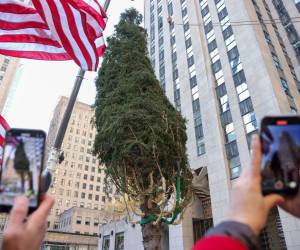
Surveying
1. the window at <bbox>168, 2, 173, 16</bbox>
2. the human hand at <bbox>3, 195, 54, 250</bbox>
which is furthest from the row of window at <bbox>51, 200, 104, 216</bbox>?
the human hand at <bbox>3, 195, 54, 250</bbox>

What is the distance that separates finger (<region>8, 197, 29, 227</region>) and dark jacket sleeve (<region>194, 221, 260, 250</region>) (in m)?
0.82

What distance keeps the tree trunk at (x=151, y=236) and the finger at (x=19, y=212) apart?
28.1ft

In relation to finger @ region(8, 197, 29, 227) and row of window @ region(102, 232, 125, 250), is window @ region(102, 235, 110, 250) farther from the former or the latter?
finger @ region(8, 197, 29, 227)

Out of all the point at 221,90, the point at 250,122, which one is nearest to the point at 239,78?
the point at 221,90

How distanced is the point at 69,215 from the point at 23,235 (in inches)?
3343

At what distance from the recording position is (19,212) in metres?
1.38

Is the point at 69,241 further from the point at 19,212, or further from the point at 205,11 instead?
the point at 19,212

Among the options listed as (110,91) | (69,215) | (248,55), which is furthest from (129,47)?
(69,215)

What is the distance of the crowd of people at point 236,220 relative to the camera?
115 cm

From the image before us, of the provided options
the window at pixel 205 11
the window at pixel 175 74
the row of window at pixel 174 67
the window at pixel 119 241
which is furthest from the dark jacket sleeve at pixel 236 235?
the window at pixel 205 11

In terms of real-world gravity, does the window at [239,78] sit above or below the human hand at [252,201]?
above

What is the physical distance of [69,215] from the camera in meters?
79.7

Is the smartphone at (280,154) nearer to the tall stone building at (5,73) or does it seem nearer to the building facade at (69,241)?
the building facade at (69,241)

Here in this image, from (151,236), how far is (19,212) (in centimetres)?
864
